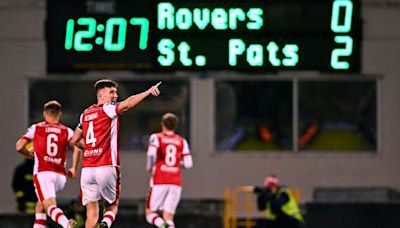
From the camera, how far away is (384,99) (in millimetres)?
27141

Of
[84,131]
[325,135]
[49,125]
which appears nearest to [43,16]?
[325,135]

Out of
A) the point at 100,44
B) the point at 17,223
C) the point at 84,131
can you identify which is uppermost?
the point at 100,44

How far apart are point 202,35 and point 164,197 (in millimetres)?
2481

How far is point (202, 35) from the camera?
19766 millimetres

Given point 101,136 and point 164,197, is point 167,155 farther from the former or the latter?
point 101,136

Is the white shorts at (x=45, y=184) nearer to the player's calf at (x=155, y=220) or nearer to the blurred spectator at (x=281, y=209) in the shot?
the player's calf at (x=155, y=220)

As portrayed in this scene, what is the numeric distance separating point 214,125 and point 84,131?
12.0 m

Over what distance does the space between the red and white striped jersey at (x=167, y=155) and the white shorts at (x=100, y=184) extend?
4.51 m

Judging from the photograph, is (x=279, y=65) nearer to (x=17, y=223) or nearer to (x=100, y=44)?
A: (x=100, y=44)

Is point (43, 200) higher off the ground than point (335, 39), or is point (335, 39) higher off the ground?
point (335, 39)

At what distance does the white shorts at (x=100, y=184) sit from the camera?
1499 centimetres

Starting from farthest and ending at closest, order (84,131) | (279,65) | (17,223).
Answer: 1. (17,223)
2. (279,65)
3. (84,131)

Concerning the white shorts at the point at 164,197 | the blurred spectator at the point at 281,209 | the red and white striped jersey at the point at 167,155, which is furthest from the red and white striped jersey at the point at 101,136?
the blurred spectator at the point at 281,209

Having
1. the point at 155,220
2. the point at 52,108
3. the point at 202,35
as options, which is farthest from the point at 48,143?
the point at 202,35
